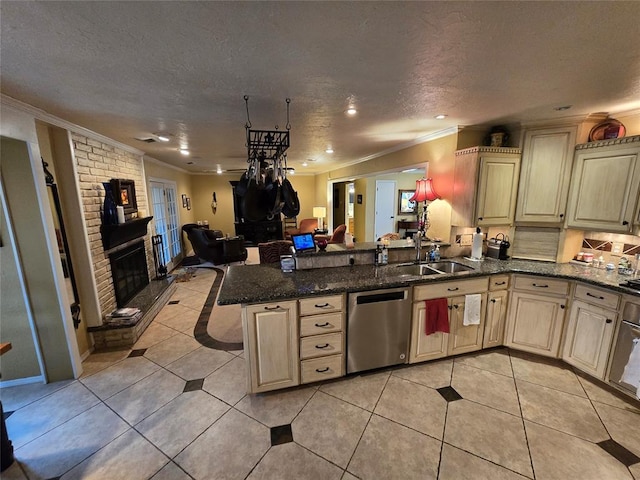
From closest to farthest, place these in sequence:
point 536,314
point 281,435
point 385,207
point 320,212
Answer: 1. point 281,435
2. point 536,314
3. point 385,207
4. point 320,212

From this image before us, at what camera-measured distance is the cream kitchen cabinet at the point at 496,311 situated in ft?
8.66

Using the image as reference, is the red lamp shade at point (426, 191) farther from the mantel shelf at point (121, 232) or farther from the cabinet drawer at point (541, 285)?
the mantel shelf at point (121, 232)

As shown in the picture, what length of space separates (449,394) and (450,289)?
88 centimetres

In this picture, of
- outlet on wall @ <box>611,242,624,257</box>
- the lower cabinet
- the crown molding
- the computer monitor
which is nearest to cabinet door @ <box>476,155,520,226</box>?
outlet on wall @ <box>611,242,624,257</box>

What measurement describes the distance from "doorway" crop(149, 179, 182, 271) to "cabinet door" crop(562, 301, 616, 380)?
5.97 metres

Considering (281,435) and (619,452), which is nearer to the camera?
(619,452)

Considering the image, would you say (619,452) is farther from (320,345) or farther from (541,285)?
(320,345)

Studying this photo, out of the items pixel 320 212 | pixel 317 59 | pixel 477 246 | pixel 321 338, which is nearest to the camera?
pixel 317 59

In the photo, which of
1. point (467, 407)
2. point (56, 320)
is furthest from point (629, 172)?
point (56, 320)

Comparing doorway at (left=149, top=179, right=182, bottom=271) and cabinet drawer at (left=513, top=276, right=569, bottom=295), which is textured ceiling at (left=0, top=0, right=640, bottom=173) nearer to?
cabinet drawer at (left=513, top=276, right=569, bottom=295)

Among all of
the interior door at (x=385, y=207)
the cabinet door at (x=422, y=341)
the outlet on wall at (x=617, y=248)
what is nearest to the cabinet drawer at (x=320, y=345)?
the cabinet door at (x=422, y=341)

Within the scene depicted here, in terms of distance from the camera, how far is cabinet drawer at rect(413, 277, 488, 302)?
2418mm

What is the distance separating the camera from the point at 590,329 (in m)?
2.31

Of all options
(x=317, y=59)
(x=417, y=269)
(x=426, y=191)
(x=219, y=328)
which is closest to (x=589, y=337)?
(x=417, y=269)
